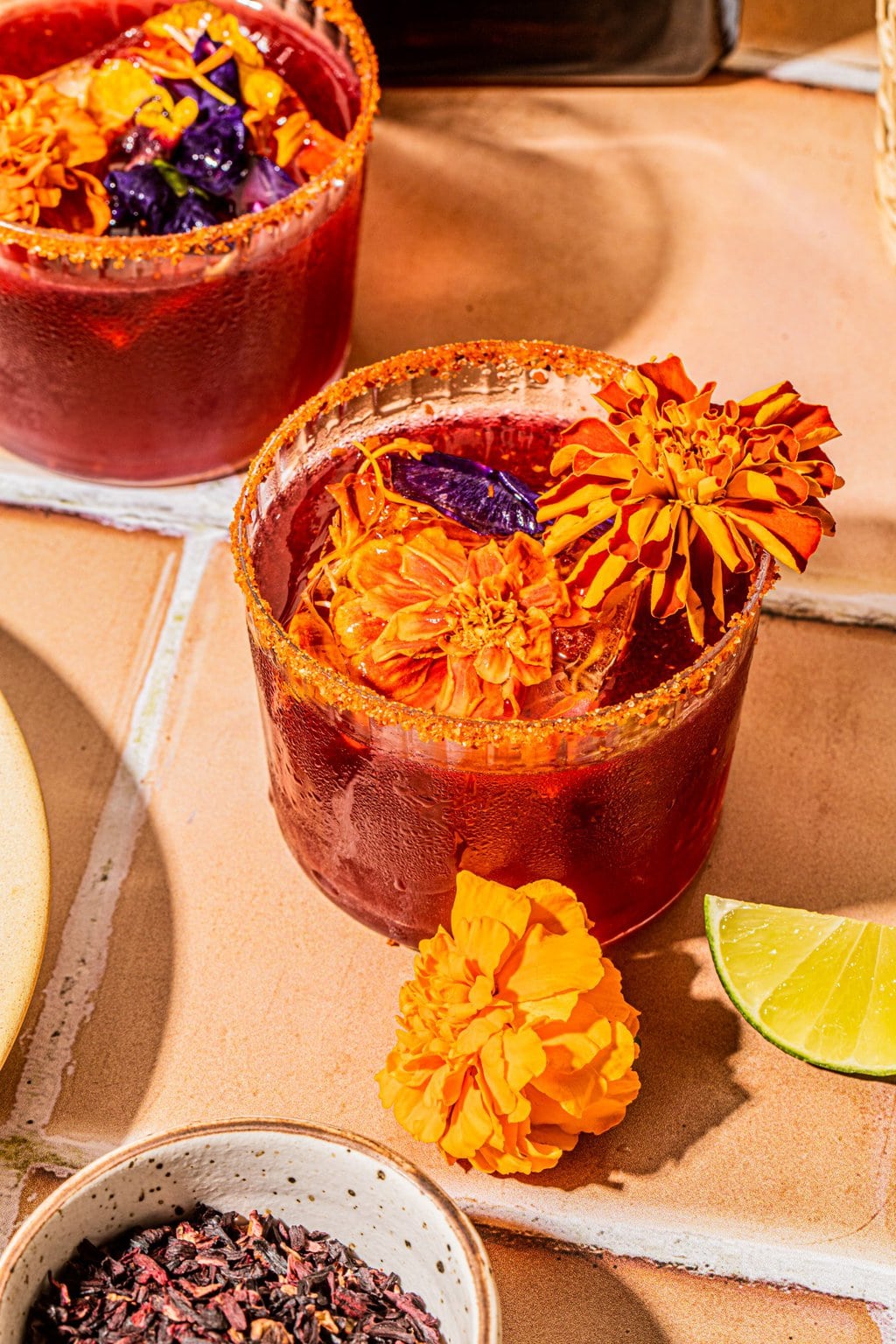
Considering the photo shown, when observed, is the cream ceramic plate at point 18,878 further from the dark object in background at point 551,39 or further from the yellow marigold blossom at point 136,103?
the dark object in background at point 551,39

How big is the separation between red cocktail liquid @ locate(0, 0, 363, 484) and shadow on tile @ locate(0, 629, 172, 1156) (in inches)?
6.0

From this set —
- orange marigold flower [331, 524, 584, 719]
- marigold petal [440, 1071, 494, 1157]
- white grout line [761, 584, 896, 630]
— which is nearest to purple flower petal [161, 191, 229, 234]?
orange marigold flower [331, 524, 584, 719]

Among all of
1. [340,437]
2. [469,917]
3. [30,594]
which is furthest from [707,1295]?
[30,594]

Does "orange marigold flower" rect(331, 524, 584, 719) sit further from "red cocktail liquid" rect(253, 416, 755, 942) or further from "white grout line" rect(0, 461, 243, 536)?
"white grout line" rect(0, 461, 243, 536)

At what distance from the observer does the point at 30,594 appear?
1.05 metres

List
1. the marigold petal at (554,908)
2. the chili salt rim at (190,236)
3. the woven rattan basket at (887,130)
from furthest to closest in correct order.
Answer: the woven rattan basket at (887,130), the chili salt rim at (190,236), the marigold petal at (554,908)

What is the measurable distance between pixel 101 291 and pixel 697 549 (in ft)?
1.38

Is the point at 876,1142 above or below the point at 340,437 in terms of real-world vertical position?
below

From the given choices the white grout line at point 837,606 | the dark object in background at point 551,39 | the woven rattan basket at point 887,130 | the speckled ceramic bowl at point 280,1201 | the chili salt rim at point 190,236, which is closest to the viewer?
the speckled ceramic bowl at point 280,1201

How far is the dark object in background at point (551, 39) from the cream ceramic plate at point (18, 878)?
0.69 metres

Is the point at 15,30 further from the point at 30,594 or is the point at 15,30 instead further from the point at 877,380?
the point at 877,380

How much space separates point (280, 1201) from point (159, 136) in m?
0.64

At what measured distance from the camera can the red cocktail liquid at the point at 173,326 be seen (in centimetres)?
98

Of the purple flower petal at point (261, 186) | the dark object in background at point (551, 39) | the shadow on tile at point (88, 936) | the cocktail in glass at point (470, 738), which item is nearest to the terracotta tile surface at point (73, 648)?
the shadow on tile at point (88, 936)
